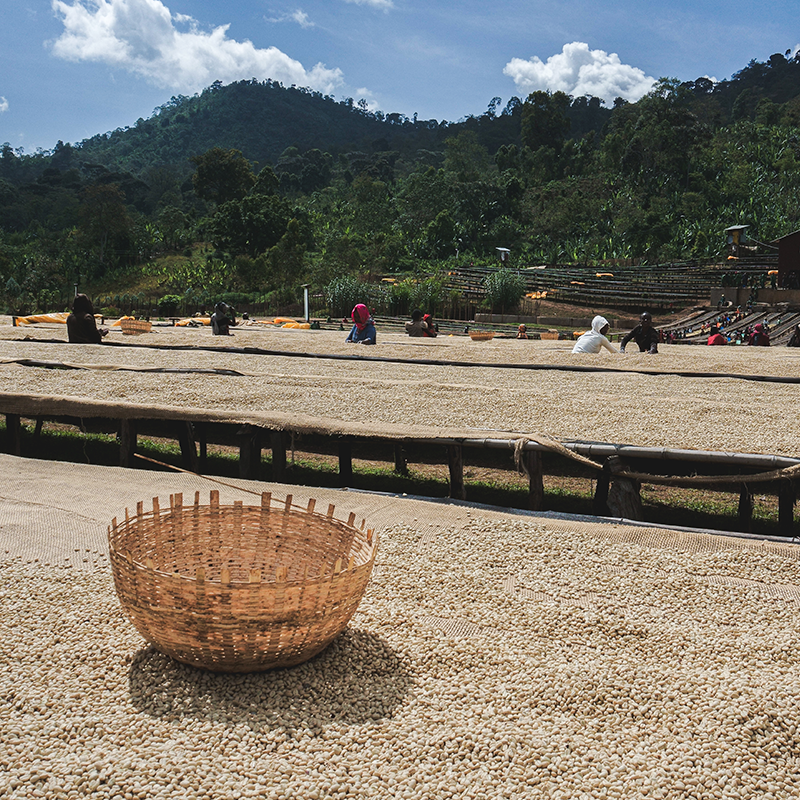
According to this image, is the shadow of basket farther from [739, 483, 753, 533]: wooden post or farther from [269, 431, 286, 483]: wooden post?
[739, 483, 753, 533]: wooden post

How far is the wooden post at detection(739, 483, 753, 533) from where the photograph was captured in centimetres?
427

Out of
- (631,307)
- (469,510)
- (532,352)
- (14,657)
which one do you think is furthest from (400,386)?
(631,307)

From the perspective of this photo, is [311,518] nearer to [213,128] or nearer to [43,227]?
[43,227]

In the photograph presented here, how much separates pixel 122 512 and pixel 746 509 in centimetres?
357

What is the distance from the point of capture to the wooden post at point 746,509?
427cm

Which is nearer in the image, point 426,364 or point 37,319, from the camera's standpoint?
point 426,364

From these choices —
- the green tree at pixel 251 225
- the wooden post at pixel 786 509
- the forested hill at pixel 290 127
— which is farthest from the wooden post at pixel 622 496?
the forested hill at pixel 290 127

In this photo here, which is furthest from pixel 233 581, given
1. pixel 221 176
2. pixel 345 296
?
pixel 221 176

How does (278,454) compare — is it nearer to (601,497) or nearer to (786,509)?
(601,497)

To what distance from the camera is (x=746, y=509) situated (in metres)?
4.29

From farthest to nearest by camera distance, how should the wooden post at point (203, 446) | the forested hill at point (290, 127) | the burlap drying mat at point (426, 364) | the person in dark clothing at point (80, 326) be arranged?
1. the forested hill at point (290, 127)
2. the person in dark clothing at point (80, 326)
3. the burlap drying mat at point (426, 364)
4. the wooden post at point (203, 446)

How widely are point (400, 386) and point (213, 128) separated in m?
110

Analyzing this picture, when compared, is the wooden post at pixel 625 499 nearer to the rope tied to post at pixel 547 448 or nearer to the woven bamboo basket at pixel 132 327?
the rope tied to post at pixel 547 448

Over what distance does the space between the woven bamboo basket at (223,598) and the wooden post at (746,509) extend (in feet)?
9.80
